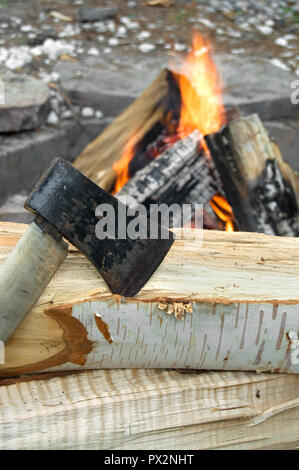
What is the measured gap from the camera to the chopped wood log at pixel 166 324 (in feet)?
5.41

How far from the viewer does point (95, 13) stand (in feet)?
16.2

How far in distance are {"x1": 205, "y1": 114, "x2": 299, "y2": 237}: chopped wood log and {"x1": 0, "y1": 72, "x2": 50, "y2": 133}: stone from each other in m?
1.39

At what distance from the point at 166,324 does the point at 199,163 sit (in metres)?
1.27

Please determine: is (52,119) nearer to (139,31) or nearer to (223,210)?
(223,210)

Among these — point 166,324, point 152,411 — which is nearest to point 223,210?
point 166,324

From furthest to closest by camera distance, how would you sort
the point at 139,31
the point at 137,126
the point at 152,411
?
the point at 139,31
the point at 137,126
the point at 152,411

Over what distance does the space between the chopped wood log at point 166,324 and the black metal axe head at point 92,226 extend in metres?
0.06

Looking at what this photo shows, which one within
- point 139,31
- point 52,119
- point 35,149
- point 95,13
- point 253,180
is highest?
point 95,13

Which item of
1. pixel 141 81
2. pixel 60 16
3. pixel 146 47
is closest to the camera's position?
pixel 141 81

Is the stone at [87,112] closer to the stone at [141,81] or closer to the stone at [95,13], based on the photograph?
the stone at [141,81]

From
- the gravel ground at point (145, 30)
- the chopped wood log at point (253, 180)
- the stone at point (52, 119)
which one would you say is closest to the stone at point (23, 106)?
the stone at point (52, 119)
